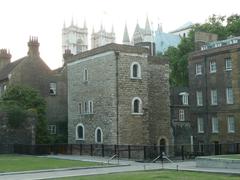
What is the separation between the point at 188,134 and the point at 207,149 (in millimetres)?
13096

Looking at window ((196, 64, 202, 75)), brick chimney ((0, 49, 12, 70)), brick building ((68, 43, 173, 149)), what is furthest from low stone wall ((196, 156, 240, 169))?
brick chimney ((0, 49, 12, 70))

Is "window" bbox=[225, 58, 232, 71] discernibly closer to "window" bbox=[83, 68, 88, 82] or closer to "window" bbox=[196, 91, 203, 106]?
"window" bbox=[196, 91, 203, 106]

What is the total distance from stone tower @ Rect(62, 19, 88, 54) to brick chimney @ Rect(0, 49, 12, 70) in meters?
98.6

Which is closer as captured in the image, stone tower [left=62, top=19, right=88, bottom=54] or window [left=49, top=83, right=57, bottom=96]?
window [left=49, top=83, right=57, bottom=96]

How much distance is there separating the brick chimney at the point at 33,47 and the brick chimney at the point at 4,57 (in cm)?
611

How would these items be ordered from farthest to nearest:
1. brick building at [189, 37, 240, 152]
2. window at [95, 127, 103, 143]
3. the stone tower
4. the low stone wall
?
the stone tower → brick building at [189, 37, 240, 152] → window at [95, 127, 103, 143] → the low stone wall

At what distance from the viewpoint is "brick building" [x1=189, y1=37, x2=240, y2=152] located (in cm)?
4416

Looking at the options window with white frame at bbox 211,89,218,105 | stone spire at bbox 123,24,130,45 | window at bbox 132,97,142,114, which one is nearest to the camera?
window at bbox 132,97,142,114

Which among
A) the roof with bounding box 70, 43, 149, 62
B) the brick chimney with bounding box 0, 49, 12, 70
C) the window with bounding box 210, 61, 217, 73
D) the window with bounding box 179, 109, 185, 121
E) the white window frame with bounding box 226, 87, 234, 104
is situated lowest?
the window with bounding box 179, 109, 185, 121

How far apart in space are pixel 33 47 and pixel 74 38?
10722cm

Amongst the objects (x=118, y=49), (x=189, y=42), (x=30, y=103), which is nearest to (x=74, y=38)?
(x=189, y=42)

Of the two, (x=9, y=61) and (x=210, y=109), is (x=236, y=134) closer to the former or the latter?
(x=210, y=109)

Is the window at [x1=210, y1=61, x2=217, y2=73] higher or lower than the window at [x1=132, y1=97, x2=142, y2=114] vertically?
higher

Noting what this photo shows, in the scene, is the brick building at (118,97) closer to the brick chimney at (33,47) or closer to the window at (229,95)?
the window at (229,95)
